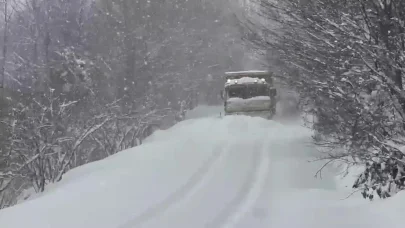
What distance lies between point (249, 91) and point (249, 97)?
32 cm

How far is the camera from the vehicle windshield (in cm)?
2527

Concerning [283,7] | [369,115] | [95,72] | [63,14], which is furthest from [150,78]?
[369,115]

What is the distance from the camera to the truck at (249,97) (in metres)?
24.7

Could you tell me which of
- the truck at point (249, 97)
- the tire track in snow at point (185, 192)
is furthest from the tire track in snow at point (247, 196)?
the truck at point (249, 97)

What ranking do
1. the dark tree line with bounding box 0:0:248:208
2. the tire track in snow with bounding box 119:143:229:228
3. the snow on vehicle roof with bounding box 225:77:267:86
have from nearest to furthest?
1. the tire track in snow with bounding box 119:143:229:228
2. the snow on vehicle roof with bounding box 225:77:267:86
3. the dark tree line with bounding box 0:0:248:208

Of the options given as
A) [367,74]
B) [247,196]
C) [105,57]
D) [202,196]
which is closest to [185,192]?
[202,196]

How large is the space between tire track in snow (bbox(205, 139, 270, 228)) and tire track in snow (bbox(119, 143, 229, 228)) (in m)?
0.92

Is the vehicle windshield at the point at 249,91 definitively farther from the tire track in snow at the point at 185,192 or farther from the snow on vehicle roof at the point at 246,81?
the tire track in snow at the point at 185,192

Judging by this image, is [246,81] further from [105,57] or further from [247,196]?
[247,196]

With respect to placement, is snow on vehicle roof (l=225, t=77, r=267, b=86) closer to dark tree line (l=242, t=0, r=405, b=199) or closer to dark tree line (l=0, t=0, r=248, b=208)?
dark tree line (l=0, t=0, r=248, b=208)

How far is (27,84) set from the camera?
31656mm

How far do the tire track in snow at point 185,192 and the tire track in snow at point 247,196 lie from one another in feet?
3.01

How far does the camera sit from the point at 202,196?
8891mm

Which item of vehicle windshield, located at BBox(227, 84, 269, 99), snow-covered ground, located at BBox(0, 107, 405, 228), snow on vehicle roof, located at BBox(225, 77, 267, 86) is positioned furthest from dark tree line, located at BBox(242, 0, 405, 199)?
snow on vehicle roof, located at BBox(225, 77, 267, 86)
